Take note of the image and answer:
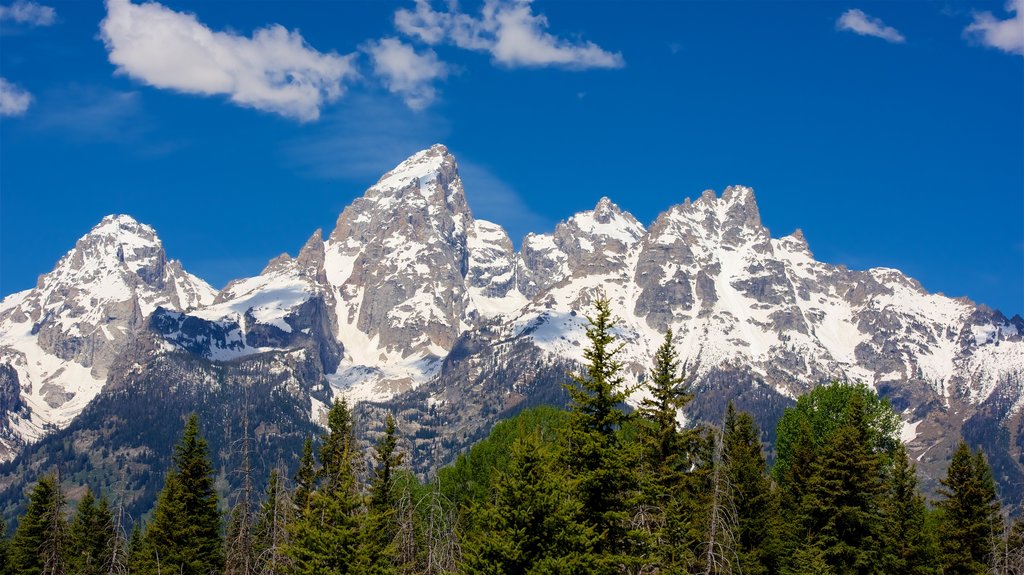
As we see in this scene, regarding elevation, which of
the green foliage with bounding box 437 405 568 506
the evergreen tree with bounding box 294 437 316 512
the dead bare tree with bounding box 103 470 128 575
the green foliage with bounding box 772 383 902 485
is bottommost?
the dead bare tree with bounding box 103 470 128 575

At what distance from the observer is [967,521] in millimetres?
70062

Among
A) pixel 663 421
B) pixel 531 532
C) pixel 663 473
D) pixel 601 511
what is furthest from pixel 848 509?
pixel 531 532

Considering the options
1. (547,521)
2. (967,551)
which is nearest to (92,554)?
(547,521)

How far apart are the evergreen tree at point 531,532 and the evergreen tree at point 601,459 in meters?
1.77

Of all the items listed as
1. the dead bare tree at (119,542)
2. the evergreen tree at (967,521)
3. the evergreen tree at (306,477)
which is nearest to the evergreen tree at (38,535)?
the dead bare tree at (119,542)

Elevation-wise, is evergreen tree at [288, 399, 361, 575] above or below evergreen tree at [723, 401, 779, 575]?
below

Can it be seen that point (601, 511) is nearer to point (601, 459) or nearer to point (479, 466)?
point (601, 459)

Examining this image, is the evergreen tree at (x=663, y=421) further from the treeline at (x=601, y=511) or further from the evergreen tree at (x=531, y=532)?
the evergreen tree at (x=531, y=532)

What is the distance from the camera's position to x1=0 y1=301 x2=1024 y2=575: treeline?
42656 mm

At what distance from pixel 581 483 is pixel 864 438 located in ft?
102

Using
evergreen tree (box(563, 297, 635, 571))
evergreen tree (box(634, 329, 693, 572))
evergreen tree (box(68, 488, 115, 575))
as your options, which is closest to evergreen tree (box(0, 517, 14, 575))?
Answer: evergreen tree (box(68, 488, 115, 575))

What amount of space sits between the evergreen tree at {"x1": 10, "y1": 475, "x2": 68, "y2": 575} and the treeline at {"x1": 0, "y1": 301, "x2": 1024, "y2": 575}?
0.20m

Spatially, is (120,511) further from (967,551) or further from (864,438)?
(967,551)

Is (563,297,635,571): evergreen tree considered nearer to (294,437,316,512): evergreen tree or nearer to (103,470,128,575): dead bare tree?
(103,470,128,575): dead bare tree
